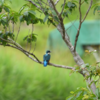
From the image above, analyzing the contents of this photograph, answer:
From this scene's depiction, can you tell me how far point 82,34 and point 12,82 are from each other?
461cm

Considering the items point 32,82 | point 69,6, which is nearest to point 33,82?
point 32,82

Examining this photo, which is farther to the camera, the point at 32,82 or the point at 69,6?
the point at 32,82

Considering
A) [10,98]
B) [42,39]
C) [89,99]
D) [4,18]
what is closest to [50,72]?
[10,98]

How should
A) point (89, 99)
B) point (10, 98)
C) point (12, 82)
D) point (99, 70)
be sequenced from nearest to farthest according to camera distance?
point (89, 99) → point (99, 70) → point (10, 98) → point (12, 82)

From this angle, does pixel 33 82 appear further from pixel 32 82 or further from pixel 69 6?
pixel 69 6

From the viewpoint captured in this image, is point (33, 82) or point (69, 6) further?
point (33, 82)

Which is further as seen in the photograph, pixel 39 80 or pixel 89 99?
pixel 39 80

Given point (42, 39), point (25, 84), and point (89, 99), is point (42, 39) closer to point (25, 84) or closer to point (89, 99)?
point (25, 84)

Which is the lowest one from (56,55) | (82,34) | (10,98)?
(10,98)

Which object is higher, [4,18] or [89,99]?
[4,18]

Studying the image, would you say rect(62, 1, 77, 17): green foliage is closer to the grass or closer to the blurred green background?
the blurred green background

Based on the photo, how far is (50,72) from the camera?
16.8 ft

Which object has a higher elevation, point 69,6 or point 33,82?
point 69,6

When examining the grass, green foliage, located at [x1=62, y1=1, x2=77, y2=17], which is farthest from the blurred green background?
green foliage, located at [x1=62, y1=1, x2=77, y2=17]
